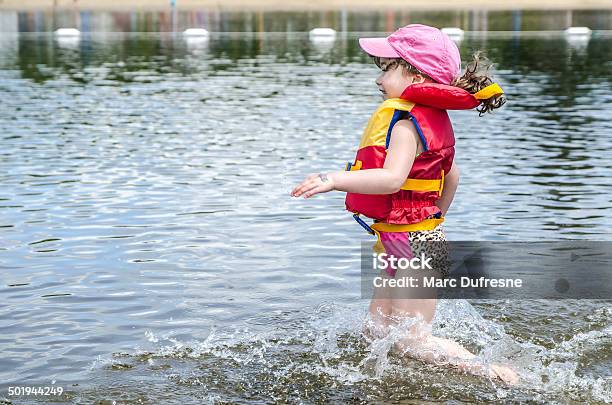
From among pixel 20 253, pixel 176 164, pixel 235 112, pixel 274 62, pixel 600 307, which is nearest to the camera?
pixel 600 307

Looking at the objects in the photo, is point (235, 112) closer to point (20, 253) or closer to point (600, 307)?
point (20, 253)

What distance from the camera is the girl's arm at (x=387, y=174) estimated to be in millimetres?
5773

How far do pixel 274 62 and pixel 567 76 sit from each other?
1030 cm

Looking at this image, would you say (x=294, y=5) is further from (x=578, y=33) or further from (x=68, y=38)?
(x=578, y=33)

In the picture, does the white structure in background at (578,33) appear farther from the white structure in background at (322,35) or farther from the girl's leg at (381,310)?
the girl's leg at (381,310)

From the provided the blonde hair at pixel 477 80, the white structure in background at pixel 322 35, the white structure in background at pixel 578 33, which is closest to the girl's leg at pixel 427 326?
the blonde hair at pixel 477 80

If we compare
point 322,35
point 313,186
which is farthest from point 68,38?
point 313,186

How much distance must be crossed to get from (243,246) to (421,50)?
447cm

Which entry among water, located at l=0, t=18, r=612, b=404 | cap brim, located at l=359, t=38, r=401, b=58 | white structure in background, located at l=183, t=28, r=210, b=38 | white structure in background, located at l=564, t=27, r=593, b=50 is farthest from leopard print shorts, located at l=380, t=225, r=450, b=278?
white structure in background, located at l=183, t=28, r=210, b=38

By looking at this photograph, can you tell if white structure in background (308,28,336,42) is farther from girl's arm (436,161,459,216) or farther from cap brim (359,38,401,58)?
cap brim (359,38,401,58)

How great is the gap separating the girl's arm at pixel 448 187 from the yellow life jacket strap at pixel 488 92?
516 mm

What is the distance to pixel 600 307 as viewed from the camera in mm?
8094

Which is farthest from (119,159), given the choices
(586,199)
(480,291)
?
(480,291)

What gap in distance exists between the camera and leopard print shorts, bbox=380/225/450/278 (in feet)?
20.8
